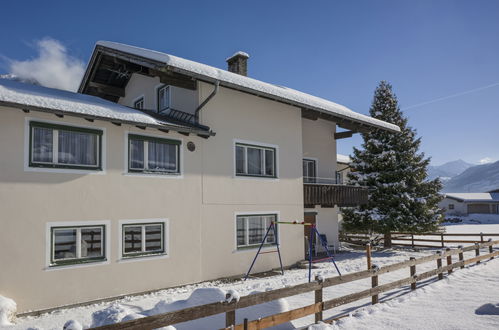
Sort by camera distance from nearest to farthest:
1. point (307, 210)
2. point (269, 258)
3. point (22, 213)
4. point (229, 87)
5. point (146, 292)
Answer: point (22, 213) < point (146, 292) < point (229, 87) < point (269, 258) < point (307, 210)

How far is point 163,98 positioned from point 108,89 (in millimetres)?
4118

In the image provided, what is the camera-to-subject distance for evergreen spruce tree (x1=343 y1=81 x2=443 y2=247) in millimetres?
21250

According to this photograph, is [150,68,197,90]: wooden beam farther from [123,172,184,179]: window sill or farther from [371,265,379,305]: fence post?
[371,265,379,305]: fence post

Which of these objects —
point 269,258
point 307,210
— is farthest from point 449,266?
point 307,210

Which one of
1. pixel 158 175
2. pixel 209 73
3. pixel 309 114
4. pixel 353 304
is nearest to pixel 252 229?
pixel 158 175

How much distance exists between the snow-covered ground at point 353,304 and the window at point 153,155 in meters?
3.88

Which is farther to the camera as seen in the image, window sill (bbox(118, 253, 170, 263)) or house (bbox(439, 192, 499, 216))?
house (bbox(439, 192, 499, 216))

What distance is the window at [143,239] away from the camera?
36.6ft

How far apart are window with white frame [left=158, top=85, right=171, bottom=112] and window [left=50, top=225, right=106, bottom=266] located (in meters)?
5.91

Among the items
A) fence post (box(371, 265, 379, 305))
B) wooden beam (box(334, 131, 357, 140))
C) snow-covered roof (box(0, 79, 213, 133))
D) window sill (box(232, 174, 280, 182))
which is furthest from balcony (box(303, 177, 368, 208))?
fence post (box(371, 265, 379, 305))

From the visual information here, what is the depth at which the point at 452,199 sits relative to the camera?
63781 mm

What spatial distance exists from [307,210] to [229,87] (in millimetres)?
8266

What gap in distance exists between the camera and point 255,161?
15.0 metres

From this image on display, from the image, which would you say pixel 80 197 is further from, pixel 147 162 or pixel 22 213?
pixel 147 162
